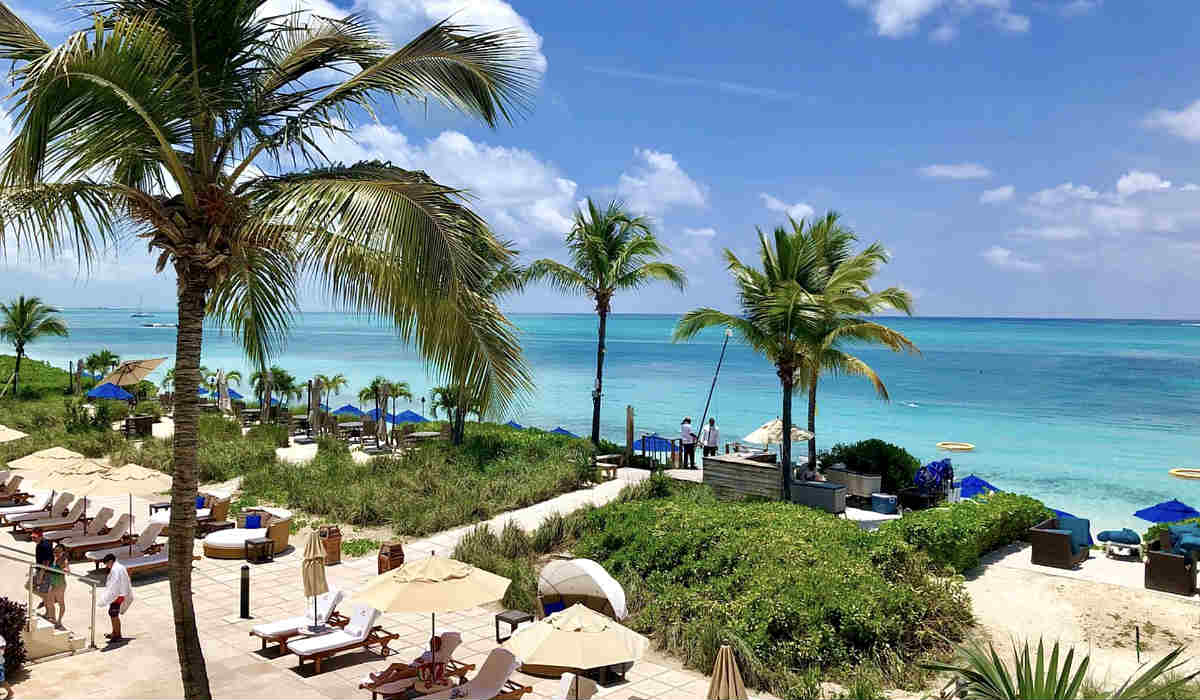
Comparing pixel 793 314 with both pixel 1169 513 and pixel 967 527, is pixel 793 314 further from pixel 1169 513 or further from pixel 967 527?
pixel 1169 513

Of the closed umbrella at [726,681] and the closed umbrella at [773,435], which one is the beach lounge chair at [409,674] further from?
the closed umbrella at [773,435]

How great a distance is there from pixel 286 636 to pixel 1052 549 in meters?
13.2

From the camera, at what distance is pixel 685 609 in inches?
443

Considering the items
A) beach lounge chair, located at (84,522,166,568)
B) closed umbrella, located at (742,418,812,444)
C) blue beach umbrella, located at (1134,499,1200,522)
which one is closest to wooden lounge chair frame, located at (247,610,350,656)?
beach lounge chair, located at (84,522,166,568)

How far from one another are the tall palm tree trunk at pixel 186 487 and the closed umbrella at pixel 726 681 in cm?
436

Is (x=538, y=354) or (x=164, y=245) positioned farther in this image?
(x=538, y=354)

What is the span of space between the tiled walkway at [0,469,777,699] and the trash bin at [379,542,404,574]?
0.36 meters

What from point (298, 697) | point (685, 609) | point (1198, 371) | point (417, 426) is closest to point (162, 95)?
point (298, 697)

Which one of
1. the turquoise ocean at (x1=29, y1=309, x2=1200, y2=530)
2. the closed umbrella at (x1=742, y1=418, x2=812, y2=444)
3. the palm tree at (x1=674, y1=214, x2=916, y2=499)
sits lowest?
the turquoise ocean at (x1=29, y1=309, x2=1200, y2=530)

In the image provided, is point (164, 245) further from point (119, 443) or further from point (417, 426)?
point (417, 426)

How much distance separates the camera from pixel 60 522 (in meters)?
15.9

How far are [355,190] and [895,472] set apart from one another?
18434 mm

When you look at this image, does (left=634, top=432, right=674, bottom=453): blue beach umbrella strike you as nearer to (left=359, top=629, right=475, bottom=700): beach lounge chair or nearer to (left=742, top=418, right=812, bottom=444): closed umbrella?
(left=742, top=418, right=812, bottom=444): closed umbrella

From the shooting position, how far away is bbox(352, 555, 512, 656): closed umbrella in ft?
27.9
